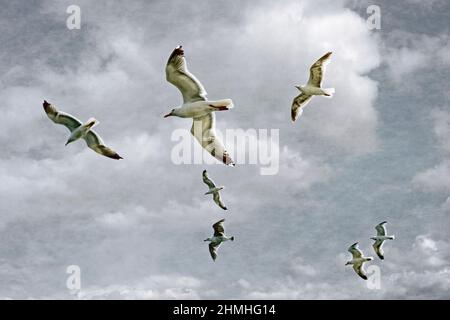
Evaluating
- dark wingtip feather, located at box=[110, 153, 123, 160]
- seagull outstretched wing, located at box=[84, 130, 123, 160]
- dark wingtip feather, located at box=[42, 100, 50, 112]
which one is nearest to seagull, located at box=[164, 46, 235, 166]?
dark wingtip feather, located at box=[110, 153, 123, 160]

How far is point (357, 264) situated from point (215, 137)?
17.4 metres

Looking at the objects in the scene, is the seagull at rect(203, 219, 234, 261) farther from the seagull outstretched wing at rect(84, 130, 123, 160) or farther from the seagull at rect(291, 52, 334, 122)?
the seagull outstretched wing at rect(84, 130, 123, 160)

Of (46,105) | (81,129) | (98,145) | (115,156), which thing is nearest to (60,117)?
(46,105)

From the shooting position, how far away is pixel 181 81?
84.3 feet

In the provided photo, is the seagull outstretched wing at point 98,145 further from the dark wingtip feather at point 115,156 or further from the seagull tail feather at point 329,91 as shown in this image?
the seagull tail feather at point 329,91

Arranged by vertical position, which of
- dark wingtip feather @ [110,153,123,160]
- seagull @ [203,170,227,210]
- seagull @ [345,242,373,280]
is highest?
seagull @ [203,170,227,210]

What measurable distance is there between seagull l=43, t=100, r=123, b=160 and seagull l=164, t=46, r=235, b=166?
3.05m

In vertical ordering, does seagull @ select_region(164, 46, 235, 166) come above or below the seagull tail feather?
below

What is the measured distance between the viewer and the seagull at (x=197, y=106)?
25359 millimetres

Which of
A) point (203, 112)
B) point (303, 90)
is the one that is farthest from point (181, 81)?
point (303, 90)

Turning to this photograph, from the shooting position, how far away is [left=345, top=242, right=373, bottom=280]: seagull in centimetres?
4016

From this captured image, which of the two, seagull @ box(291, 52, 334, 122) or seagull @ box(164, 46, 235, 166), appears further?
seagull @ box(291, 52, 334, 122)

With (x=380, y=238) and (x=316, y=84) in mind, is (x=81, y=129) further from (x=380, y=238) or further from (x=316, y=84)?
(x=380, y=238)
